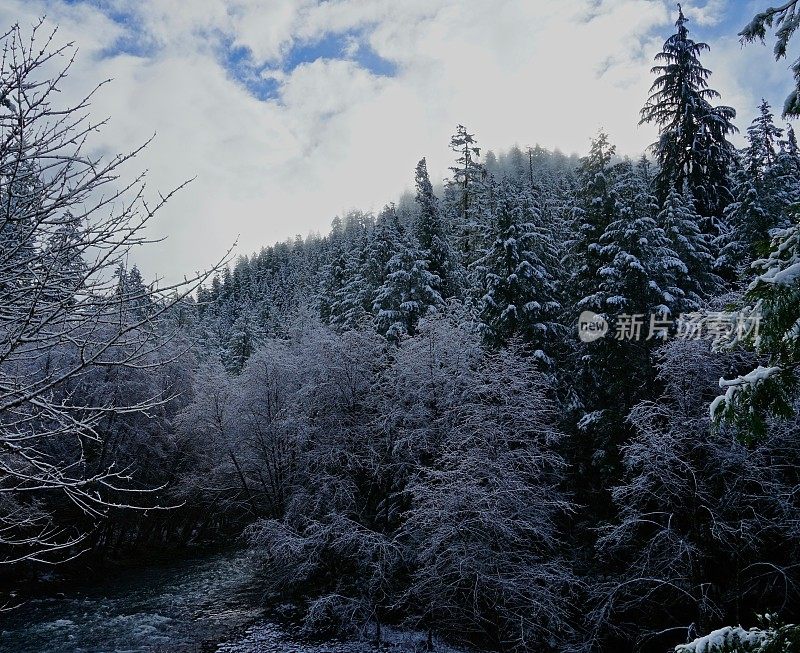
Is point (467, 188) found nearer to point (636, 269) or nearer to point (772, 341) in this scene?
point (636, 269)

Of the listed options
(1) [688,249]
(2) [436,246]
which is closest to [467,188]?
(2) [436,246]

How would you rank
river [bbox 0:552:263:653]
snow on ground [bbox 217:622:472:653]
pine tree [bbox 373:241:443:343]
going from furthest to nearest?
1. pine tree [bbox 373:241:443:343]
2. river [bbox 0:552:263:653]
3. snow on ground [bbox 217:622:472:653]

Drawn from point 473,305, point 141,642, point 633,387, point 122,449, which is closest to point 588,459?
point 633,387

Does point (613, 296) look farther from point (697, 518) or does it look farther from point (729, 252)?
point (697, 518)

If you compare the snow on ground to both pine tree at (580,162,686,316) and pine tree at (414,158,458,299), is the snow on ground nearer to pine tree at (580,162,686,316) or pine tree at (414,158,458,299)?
pine tree at (580,162,686,316)

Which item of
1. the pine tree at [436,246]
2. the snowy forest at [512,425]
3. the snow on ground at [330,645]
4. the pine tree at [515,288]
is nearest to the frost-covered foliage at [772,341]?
the snowy forest at [512,425]

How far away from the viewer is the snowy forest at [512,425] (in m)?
4.57

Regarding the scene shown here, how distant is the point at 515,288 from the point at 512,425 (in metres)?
6.89

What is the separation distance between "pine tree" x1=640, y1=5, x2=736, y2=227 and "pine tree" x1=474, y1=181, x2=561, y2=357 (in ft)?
31.7

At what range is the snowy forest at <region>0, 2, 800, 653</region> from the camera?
15.0ft

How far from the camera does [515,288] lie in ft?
73.9

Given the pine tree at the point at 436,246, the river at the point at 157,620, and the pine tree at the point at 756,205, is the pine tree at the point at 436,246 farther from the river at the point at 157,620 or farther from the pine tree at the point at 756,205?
the river at the point at 157,620

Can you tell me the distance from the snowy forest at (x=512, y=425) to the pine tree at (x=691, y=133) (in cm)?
13

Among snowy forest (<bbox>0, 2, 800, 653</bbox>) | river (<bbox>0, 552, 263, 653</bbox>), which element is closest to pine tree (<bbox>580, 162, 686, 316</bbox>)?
snowy forest (<bbox>0, 2, 800, 653</bbox>)
